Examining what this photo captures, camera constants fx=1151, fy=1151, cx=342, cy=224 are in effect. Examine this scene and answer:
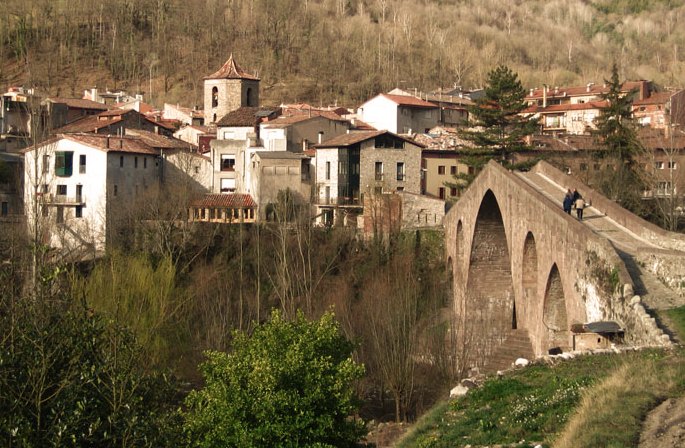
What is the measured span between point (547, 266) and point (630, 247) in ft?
15.1

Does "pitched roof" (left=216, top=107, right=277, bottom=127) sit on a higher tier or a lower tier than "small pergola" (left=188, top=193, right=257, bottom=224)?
higher

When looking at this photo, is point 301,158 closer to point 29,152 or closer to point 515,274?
point 29,152

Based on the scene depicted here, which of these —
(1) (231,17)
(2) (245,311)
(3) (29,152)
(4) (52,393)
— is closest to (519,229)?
(2) (245,311)

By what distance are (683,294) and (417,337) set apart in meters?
12.7

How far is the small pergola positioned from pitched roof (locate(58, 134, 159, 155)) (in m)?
4.03

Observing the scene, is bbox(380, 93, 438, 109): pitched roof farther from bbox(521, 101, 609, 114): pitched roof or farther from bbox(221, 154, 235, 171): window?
bbox(221, 154, 235, 171): window

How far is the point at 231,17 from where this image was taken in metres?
109

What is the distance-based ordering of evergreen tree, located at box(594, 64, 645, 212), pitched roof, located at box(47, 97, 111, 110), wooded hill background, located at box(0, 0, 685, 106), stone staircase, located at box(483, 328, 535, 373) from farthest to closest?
wooded hill background, located at box(0, 0, 685, 106) < pitched roof, located at box(47, 97, 111, 110) < evergreen tree, located at box(594, 64, 645, 212) < stone staircase, located at box(483, 328, 535, 373)

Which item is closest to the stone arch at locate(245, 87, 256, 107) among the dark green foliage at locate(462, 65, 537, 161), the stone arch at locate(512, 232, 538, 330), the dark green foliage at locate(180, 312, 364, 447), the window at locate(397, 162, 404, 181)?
the window at locate(397, 162, 404, 181)

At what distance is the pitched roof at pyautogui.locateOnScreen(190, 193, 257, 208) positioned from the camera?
50.1 metres

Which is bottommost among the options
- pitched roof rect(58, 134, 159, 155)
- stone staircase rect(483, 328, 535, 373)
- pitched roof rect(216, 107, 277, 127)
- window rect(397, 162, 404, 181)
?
stone staircase rect(483, 328, 535, 373)

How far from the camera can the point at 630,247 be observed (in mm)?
25406

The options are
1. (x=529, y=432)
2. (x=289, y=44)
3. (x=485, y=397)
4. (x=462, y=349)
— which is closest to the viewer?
(x=529, y=432)

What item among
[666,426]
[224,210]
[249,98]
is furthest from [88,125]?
[666,426]
